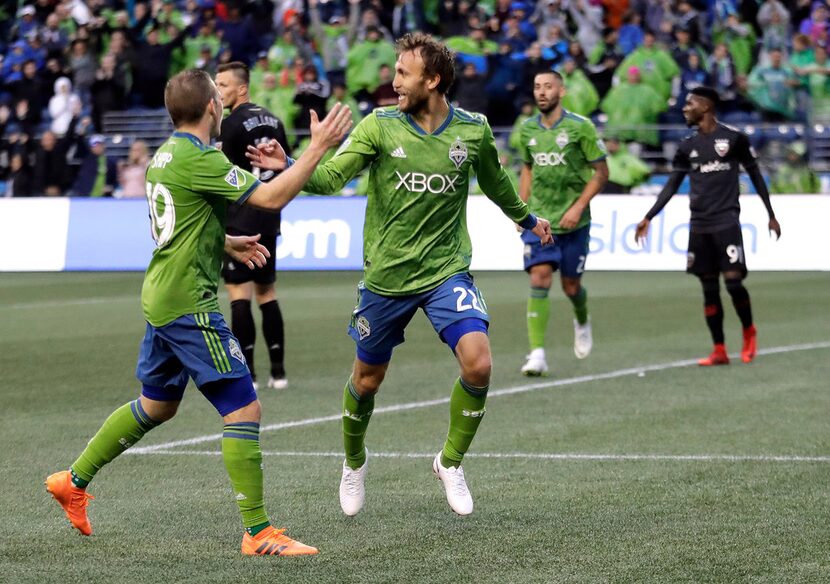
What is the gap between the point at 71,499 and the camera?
602 cm

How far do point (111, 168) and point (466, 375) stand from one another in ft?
61.9

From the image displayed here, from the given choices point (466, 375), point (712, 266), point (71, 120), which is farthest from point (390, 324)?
point (71, 120)

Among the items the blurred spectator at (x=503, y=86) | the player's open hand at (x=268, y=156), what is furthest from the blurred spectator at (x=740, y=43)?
the player's open hand at (x=268, y=156)

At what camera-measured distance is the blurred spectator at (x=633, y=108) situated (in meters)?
22.7

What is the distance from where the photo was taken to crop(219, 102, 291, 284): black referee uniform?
9.85 meters

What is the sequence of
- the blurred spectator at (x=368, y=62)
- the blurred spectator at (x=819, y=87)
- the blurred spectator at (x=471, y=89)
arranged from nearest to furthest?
the blurred spectator at (x=819, y=87)
the blurred spectator at (x=471, y=89)
the blurred spectator at (x=368, y=62)

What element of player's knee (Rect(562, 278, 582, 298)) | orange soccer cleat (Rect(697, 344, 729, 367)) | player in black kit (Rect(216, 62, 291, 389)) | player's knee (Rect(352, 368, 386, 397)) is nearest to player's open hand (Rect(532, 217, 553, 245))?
player's knee (Rect(352, 368, 386, 397))

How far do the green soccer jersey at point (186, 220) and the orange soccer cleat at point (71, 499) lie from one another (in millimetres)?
792

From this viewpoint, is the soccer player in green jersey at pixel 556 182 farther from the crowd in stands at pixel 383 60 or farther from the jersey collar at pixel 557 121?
the crowd in stands at pixel 383 60

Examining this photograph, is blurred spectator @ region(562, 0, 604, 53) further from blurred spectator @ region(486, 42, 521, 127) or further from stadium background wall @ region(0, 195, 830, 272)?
stadium background wall @ region(0, 195, 830, 272)

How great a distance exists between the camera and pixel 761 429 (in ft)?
29.1

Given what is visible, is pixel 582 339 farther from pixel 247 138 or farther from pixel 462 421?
pixel 462 421

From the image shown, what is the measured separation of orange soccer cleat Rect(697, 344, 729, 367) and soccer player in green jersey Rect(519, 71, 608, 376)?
122 cm

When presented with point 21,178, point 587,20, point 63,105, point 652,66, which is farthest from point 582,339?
point 63,105
